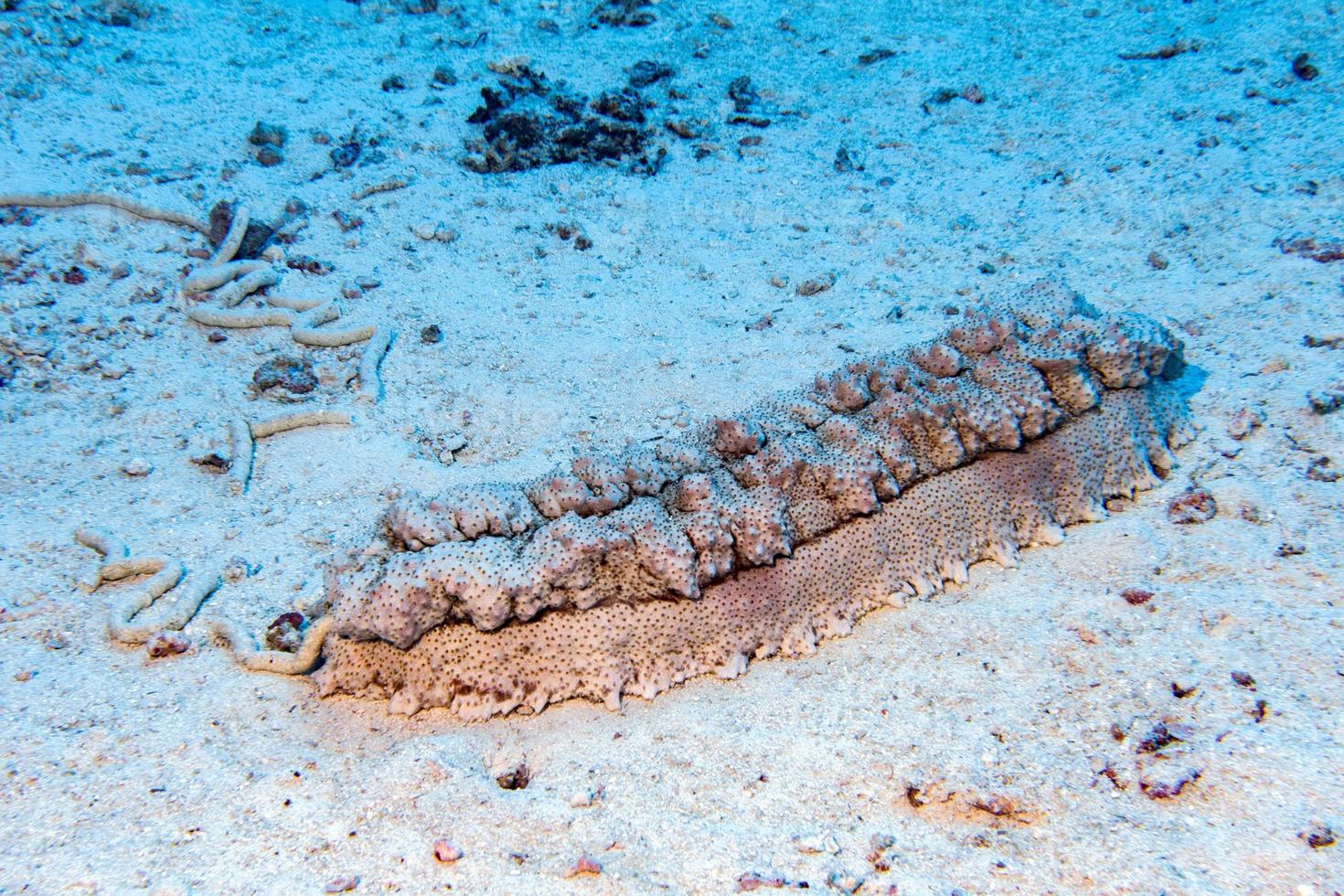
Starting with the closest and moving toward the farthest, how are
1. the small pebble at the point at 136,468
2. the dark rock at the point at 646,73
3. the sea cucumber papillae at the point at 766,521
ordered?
the sea cucumber papillae at the point at 766,521, the small pebble at the point at 136,468, the dark rock at the point at 646,73

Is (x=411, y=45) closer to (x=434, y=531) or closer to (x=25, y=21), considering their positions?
(x=25, y=21)

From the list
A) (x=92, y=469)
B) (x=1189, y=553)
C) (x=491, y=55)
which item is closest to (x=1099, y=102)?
(x=1189, y=553)

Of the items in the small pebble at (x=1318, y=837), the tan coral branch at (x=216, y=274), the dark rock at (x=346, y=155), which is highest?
the dark rock at (x=346, y=155)

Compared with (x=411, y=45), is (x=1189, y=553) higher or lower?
lower

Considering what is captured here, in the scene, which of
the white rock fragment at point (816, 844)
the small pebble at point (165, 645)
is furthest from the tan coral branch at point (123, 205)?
the white rock fragment at point (816, 844)

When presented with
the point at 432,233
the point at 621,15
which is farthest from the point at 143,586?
the point at 621,15

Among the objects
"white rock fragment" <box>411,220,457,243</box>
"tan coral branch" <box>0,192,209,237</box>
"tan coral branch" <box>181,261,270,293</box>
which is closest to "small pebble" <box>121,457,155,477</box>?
"tan coral branch" <box>181,261,270,293</box>

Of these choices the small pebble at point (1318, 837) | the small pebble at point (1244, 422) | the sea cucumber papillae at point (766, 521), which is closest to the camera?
the small pebble at point (1318, 837)

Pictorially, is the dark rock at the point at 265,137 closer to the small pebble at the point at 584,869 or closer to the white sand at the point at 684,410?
the white sand at the point at 684,410

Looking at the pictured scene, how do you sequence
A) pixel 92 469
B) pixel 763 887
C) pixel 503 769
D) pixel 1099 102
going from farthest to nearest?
pixel 1099 102 < pixel 92 469 < pixel 503 769 < pixel 763 887
